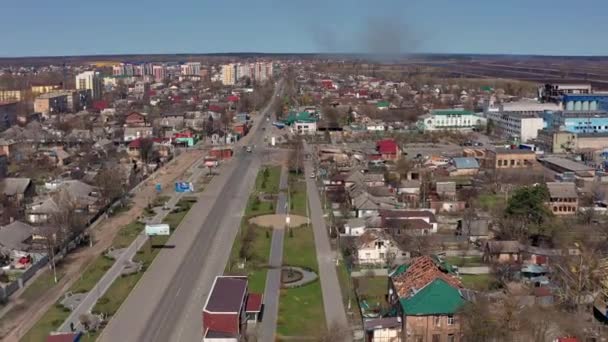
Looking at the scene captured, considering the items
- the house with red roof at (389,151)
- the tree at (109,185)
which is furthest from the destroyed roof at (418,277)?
the house with red roof at (389,151)

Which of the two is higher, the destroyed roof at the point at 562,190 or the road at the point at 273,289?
the destroyed roof at the point at 562,190

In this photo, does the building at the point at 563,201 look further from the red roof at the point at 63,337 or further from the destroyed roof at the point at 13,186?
the destroyed roof at the point at 13,186

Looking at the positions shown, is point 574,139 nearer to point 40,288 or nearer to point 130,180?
point 130,180

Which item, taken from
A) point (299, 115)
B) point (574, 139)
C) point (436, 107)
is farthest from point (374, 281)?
point (436, 107)

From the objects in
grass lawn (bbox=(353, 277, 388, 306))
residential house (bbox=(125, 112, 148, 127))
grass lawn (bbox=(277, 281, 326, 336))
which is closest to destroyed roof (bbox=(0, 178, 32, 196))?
grass lawn (bbox=(277, 281, 326, 336))

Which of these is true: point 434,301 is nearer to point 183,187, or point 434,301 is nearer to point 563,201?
point 563,201

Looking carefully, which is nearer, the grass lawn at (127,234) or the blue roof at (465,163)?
the grass lawn at (127,234)

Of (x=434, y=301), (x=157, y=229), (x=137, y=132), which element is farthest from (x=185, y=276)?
(x=137, y=132)

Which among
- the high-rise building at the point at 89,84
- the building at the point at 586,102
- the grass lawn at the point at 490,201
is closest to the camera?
the grass lawn at the point at 490,201
